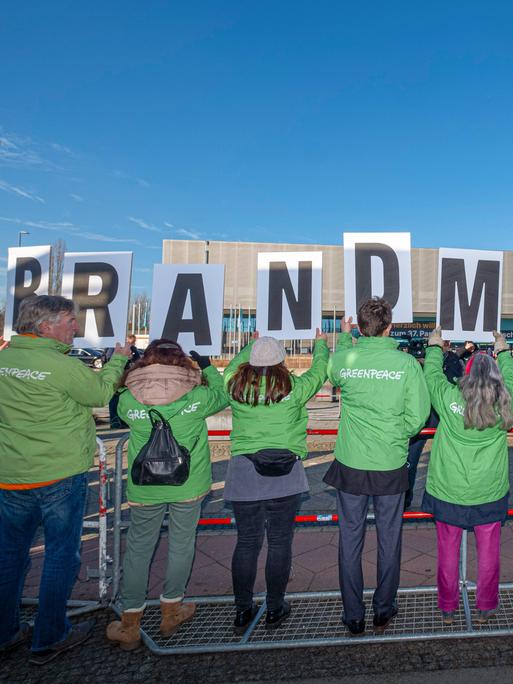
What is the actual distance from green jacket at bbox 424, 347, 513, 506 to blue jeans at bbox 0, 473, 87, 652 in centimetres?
232

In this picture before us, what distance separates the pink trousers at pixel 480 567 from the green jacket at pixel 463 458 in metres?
Result: 0.21

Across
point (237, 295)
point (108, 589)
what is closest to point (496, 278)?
point (108, 589)

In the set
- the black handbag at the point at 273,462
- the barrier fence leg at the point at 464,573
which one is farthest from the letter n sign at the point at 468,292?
the black handbag at the point at 273,462

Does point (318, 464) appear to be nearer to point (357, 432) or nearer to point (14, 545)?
point (357, 432)

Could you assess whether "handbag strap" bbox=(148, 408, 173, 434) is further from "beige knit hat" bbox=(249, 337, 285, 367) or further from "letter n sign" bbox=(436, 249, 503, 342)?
"letter n sign" bbox=(436, 249, 503, 342)

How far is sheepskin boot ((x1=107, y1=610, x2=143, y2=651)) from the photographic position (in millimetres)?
2994

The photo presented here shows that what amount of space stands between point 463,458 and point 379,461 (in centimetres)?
57

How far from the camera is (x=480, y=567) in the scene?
10.3ft

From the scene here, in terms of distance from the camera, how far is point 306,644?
2949mm

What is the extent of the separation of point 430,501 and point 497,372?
955 millimetres

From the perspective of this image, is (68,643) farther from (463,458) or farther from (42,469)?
(463,458)

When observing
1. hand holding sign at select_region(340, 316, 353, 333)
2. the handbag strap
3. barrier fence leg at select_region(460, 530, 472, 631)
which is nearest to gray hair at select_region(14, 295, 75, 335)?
the handbag strap

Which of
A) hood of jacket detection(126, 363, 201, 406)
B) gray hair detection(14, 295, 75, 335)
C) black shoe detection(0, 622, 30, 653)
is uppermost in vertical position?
gray hair detection(14, 295, 75, 335)

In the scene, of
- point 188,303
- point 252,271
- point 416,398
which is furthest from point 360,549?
point 252,271
